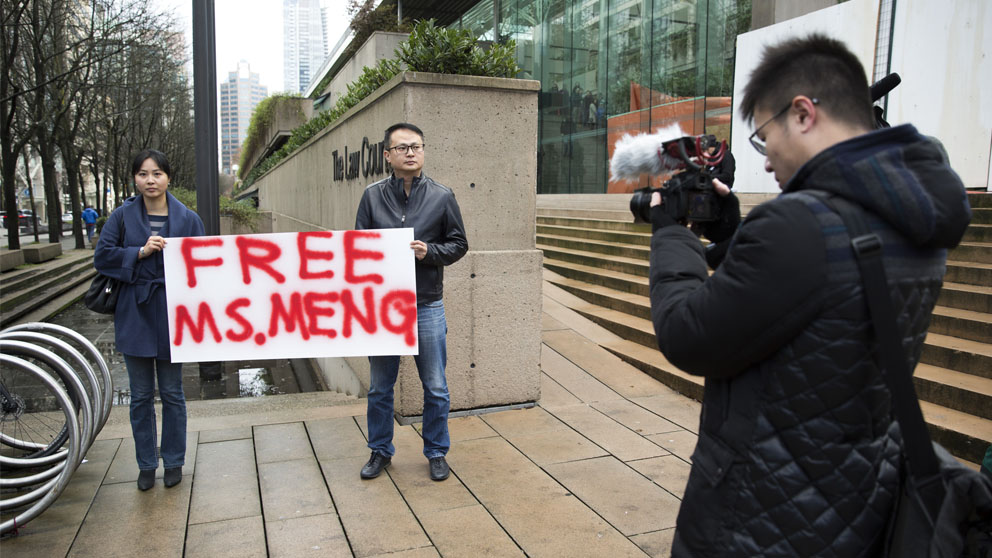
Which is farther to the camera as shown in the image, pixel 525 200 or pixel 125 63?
pixel 125 63

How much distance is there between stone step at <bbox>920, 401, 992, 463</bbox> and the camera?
165 inches

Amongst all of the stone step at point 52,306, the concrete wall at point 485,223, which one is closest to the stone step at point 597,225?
the concrete wall at point 485,223

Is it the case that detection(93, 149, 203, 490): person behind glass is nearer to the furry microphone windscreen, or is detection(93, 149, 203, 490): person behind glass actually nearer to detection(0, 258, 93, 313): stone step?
the furry microphone windscreen

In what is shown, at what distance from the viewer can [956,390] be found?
4.67m

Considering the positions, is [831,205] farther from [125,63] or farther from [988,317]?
[125,63]

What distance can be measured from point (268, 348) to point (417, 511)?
138cm

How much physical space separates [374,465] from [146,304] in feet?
5.35

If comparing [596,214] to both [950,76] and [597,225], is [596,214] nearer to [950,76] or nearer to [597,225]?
[597,225]

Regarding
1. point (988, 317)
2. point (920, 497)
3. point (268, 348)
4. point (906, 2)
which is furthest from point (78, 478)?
point (906, 2)

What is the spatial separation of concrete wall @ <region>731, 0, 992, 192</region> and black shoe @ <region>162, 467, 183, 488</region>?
25.1 feet

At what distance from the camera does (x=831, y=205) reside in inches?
60.4

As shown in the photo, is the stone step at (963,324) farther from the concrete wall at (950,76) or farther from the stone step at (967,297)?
the concrete wall at (950,76)

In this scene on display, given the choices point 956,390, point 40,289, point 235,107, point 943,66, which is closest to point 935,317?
point 956,390

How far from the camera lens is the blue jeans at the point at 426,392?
14.2 ft
